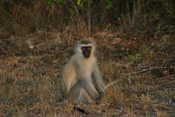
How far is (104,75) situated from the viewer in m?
8.01

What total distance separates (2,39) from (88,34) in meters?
2.04

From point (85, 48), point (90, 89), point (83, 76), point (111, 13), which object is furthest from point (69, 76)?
point (111, 13)

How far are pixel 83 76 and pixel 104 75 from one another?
46.5 inches

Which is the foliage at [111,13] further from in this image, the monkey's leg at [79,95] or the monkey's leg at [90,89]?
the monkey's leg at [79,95]

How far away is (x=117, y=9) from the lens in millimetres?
12062

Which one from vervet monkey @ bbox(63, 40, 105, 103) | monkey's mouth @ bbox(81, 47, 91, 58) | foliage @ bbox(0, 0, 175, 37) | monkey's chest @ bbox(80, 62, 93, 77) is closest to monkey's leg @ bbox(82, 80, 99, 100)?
vervet monkey @ bbox(63, 40, 105, 103)

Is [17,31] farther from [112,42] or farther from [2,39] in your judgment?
[112,42]

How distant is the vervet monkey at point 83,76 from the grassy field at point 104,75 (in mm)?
197

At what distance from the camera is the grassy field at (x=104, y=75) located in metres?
6.05

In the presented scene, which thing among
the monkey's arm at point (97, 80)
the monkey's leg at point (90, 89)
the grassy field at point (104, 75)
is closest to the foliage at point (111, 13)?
the grassy field at point (104, 75)

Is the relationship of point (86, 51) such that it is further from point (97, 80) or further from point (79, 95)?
point (79, 95)

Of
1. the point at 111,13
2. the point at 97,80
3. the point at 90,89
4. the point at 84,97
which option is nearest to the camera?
the point at 84,97

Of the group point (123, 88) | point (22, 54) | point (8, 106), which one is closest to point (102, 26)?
point (22, 54)

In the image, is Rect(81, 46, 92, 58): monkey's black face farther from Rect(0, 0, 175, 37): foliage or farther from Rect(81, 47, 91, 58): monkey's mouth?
Rect(0, 0, 175, 37): foliage
